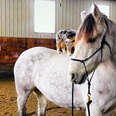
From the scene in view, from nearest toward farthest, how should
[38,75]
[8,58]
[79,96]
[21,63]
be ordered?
[79,96], [38,75], [21,63], [8,58]

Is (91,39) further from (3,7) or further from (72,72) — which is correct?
(3,7)

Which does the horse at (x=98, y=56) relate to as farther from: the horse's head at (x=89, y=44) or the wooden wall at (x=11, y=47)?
the wooden wall at (x=11, y=47)

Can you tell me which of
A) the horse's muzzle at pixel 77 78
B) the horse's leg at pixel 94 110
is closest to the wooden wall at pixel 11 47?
the horse's leg at pixel 94 110

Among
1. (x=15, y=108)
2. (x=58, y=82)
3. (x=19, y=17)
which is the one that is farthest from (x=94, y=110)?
(x=19, y=17)

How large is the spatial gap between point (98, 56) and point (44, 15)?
210 inches

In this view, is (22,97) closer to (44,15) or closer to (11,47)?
(11,47)

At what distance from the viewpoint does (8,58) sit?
17.3 ft

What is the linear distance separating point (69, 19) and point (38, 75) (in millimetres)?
5142

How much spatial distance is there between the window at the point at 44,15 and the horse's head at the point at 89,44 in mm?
5292

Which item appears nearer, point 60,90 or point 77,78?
point 77,78

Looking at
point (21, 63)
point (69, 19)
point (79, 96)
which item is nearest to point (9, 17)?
point (69, 19)

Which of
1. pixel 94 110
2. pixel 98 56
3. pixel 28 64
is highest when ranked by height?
pixel 98 56

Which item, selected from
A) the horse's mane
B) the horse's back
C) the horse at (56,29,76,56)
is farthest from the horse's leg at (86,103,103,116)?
the horse's back

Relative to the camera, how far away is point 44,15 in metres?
6.09
